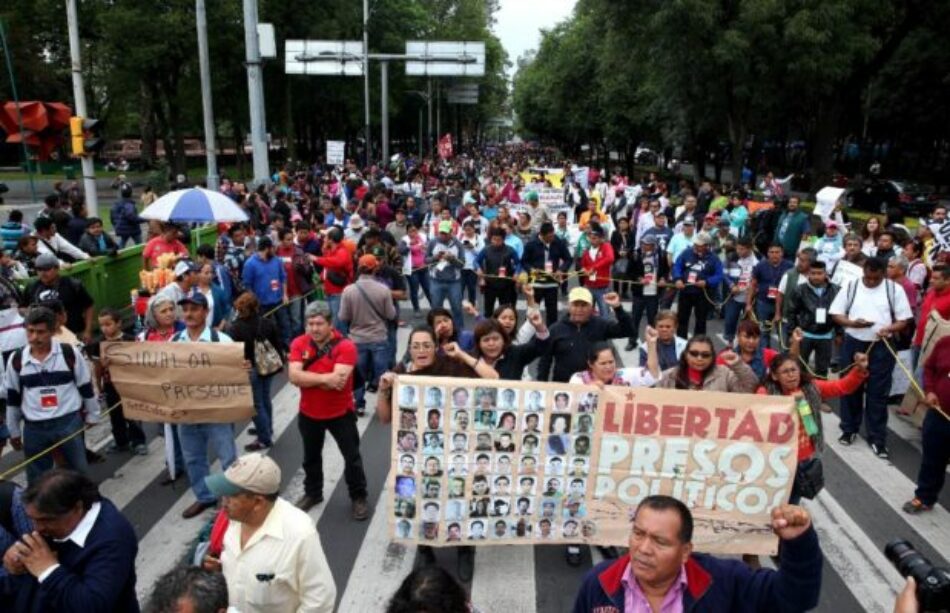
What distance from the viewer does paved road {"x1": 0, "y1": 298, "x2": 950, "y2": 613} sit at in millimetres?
5176

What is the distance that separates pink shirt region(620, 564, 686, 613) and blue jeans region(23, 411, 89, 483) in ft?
15.0

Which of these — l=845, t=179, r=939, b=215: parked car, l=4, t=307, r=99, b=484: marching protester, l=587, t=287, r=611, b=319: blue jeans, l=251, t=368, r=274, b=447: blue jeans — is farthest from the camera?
l=845, t=179, r=939, b=215: parked car

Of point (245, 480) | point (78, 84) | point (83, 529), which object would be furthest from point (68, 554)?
point (78, 84)

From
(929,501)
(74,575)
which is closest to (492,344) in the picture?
(74,575)

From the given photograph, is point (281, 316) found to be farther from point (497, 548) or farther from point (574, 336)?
point (497, 548)

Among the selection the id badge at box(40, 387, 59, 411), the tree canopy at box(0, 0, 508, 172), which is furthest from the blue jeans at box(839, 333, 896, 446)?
the tree canopy at box(0, 0, 508, 172)

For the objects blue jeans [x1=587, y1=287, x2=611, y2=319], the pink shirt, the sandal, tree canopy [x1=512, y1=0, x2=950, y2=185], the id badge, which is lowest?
the sandal

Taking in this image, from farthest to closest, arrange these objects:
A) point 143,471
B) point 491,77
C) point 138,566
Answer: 1. point 491,77
2. point 143,471
3. point 138,566

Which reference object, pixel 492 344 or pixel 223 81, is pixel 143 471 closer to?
pixel 492 344

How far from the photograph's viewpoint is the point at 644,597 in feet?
9.34

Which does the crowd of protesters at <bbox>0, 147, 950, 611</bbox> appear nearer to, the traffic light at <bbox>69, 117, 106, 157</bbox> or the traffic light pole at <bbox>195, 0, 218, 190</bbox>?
the traffic light at <bbox>69, 117, 106, 157</bbox>

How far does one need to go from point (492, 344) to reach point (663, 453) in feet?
5.20

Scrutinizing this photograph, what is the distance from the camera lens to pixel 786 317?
347 inches

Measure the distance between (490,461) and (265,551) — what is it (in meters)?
2.02
